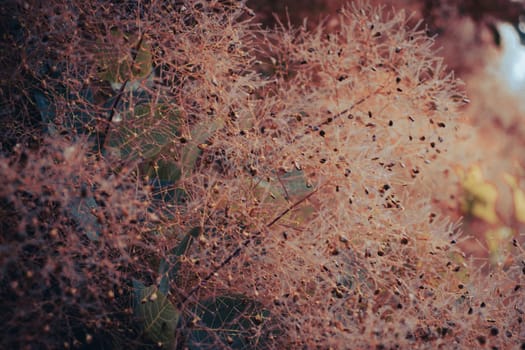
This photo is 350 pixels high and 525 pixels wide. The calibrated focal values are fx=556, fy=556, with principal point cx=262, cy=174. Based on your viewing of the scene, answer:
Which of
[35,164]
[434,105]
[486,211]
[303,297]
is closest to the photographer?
[35,164]

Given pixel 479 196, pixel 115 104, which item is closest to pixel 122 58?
pixel 115 104

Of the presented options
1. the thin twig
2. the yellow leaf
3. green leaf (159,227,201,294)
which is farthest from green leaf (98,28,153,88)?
the yellow leaf

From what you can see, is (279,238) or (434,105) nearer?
(279,238)

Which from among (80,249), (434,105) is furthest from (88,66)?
(434,105)

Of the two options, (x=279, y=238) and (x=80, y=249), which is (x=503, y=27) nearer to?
(x=279, y=238)

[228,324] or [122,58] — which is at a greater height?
[122,58]

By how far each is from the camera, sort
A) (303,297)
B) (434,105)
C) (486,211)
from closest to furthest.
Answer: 1. (303,297)
2. (434,105)
3. (486,211)

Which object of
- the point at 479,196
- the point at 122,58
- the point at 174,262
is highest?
the point at 122,58

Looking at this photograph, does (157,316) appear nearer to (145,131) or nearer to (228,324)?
(228,324)
